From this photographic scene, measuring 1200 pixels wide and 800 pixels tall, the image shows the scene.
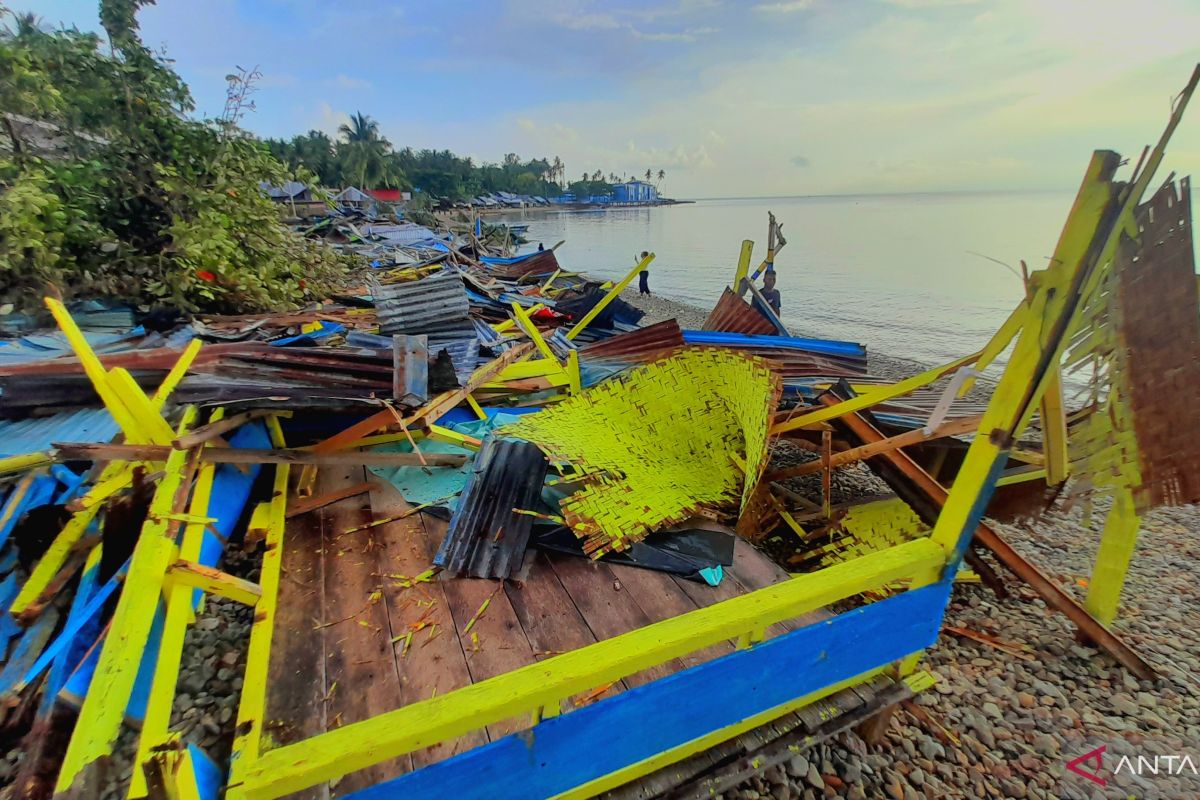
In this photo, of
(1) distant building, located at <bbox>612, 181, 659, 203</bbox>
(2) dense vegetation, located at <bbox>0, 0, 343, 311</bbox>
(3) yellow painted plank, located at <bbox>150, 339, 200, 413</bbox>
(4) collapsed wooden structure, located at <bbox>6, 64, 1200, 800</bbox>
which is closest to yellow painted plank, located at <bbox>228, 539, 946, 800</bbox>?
(4) collapsed wooden structure, located at <bbox>6, 64, 1200, 800</bbox>

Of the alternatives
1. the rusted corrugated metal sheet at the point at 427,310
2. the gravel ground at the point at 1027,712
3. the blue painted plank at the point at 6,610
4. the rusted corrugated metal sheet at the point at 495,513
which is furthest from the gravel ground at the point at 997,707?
the rusted corrugated metal sheet at the point at 427,310

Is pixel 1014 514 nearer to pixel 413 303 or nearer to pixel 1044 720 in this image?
pixel 1044 720

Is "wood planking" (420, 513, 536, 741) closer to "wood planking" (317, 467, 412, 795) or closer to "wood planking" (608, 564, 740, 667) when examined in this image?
"wood planking" (317, 467, 412, 795)

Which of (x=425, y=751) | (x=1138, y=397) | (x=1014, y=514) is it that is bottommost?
(x=425, y=751)

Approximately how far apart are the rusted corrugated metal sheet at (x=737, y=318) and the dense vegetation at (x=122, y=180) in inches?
251

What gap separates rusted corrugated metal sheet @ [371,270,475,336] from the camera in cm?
632

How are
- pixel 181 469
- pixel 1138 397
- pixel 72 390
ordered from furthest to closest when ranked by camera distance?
pixel 72 390 → pixel 181 469 → pixel 1138 397

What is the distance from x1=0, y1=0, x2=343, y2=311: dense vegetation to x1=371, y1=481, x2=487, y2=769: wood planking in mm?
5114

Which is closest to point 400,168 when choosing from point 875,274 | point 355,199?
point 355,199

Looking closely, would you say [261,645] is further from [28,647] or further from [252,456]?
[252,456]

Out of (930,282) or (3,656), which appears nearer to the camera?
(3,656)

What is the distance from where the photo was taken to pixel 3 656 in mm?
2398

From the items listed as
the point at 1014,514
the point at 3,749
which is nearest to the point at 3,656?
the point at 3,749

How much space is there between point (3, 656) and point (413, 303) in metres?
4.90
